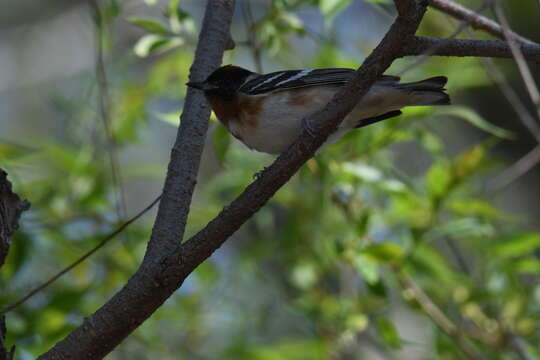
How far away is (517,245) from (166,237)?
2223 mm

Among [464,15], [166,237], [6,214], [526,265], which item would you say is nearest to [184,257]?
[166,237]

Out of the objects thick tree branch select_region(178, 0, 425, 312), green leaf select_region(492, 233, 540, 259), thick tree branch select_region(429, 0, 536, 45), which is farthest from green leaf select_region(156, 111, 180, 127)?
green leaf select_region(492, 233, 540, 259)

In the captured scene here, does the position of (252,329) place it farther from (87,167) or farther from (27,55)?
(27,55)

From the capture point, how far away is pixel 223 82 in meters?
3.76

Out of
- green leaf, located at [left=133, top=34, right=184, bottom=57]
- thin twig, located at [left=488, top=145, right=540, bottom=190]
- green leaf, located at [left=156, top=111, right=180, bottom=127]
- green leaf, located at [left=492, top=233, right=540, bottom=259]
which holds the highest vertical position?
green leaf, located at [left=133, top=34, right=184, bottom=57]

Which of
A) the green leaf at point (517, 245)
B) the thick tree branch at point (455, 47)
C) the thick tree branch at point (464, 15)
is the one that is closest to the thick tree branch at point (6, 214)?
the thick tree branch at point (455, 47)

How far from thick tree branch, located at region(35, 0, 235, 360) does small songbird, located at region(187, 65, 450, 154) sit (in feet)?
0.53

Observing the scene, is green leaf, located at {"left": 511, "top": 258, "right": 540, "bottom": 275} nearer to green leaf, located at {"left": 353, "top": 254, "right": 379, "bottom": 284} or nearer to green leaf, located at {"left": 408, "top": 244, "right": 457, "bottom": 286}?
green leaf, located at {"left": 408, "top": 244, "right": 457, "bottom": 286}

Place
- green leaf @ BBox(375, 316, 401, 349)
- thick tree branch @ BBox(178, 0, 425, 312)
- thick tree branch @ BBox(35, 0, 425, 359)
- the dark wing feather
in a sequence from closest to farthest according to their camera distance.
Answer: thick tree branch @ BBox(178, 0, 425, 312), thick tree branch @ BBox(35, 0, 425, 359), the dark wing feather, green leaf @ BBox(375, 316, 401, 349)

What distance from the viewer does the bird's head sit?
3.36 meters

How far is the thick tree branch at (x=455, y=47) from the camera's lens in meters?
2.26

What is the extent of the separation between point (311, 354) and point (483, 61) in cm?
202

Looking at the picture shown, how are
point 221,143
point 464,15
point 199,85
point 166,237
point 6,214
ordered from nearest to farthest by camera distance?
point 6,214 → point 166,237 → point 464,15 → point 199,85 → point 221,143

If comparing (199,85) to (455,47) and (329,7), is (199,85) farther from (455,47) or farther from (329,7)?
(455,47)
